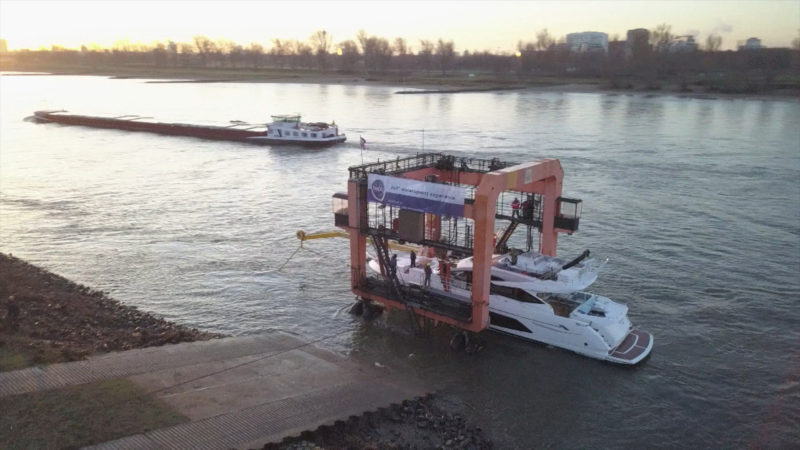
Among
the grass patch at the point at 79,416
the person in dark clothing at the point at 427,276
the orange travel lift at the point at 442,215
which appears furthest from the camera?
the person in dark clothing at the point at 427,276

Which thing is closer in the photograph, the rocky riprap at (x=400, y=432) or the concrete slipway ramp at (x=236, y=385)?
the concrete slipway ramp at (x=236, y=385)

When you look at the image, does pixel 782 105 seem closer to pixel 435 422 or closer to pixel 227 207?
pixel 227 207

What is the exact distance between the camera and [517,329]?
21000 millimetres

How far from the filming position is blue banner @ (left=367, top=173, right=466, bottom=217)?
19312mm

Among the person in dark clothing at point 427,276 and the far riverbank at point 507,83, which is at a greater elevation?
the far riverbank at point 507,83

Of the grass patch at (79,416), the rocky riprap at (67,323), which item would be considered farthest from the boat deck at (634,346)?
the rocky riprap at (67,323)

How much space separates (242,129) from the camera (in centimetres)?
7850

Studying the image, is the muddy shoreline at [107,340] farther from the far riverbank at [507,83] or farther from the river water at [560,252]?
the far riverbank at [507,83]

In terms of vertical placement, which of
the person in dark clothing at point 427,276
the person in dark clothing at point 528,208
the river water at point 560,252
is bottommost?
the river water at point 560,252

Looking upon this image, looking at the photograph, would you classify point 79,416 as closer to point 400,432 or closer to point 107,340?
point 107,340

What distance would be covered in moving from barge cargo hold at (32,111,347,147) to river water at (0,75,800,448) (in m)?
2.87

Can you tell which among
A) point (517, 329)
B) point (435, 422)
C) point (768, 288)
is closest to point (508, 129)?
point (768, 288)

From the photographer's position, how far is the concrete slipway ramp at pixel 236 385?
14.0 metres

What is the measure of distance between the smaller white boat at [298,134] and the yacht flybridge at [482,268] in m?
46.9
